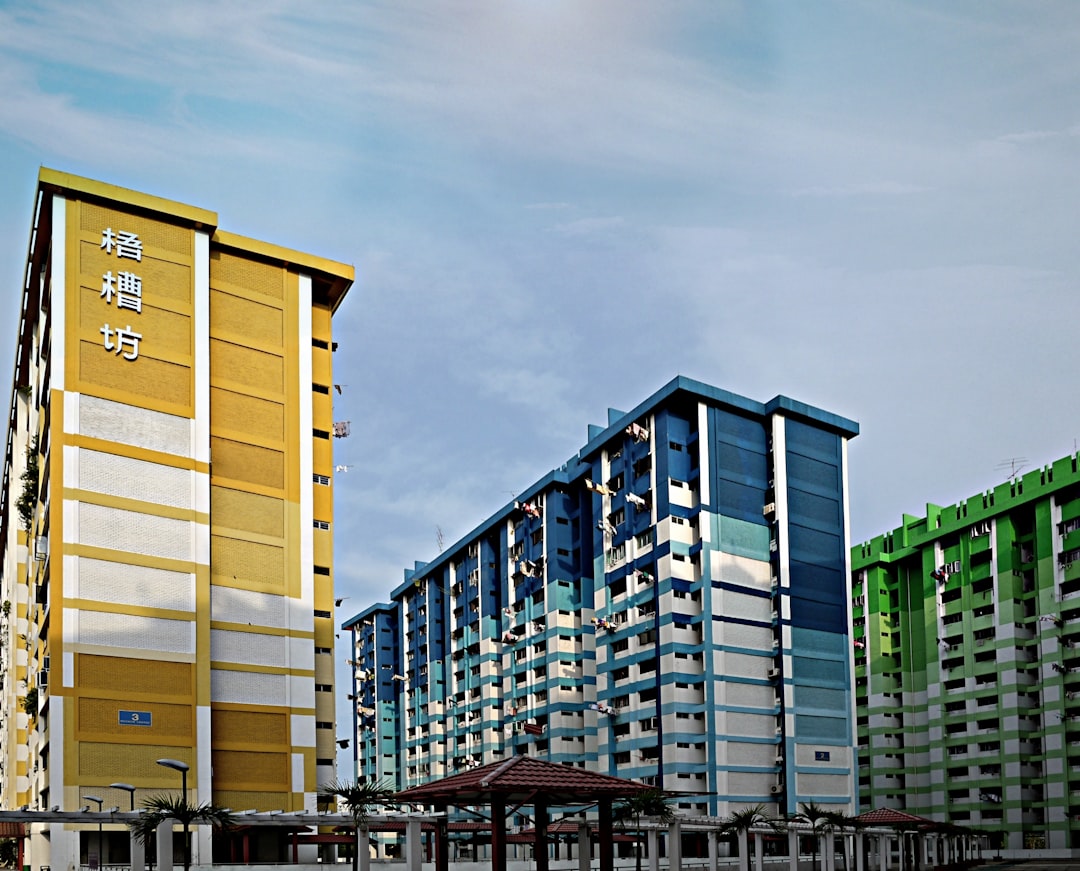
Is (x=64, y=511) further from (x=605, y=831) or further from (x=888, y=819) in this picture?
(x=888, y=819)

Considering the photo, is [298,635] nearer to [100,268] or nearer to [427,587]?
[100,268]

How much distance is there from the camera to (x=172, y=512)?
236ft

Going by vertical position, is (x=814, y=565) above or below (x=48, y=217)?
below

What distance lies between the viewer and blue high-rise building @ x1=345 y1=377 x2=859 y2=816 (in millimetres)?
92500

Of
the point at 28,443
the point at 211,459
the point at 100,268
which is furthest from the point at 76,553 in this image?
the point at 28,443

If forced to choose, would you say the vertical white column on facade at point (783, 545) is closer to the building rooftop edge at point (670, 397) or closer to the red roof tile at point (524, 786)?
the building rooftop edge at point (670, 397)

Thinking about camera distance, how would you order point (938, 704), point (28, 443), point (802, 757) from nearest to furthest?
point (28, 443), point (802, 757), point (938, 704)

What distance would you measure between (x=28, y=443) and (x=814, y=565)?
57851mm

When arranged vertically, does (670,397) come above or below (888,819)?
above

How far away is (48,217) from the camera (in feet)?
235

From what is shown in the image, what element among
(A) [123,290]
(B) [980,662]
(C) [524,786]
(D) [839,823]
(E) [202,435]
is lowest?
(D) [839,823]

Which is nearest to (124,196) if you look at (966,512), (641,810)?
(641,810)

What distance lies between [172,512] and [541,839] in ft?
145

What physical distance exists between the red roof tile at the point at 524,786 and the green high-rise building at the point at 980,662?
266ft
